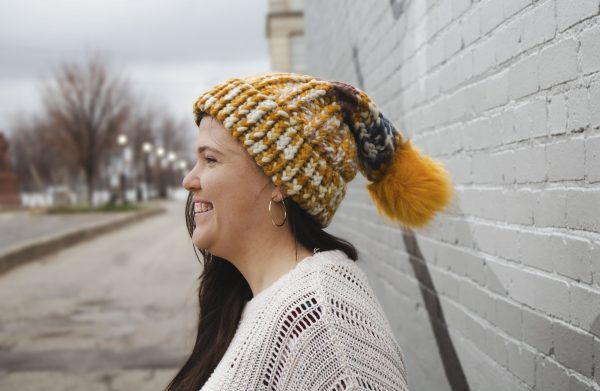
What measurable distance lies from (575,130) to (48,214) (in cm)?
2732

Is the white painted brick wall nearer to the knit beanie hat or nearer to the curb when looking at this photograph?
the knit beanie hat

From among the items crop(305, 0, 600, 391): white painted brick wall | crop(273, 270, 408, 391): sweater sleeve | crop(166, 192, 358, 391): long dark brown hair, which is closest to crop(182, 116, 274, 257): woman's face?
crop(166, 192, 358, 391): long dark brown hair

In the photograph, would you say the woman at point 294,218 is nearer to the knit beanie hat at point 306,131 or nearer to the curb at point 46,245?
the knit beanie hat at point 306,131

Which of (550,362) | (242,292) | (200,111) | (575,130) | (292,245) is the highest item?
(200,111)

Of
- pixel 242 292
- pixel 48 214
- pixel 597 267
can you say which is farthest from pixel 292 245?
pixel 48 214

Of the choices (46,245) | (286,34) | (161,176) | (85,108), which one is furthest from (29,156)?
(46,245)

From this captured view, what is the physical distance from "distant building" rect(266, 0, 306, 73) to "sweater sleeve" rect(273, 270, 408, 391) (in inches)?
1039

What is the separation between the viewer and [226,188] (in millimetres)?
1869

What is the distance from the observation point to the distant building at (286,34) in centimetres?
2745

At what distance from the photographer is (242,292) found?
2.18 meters

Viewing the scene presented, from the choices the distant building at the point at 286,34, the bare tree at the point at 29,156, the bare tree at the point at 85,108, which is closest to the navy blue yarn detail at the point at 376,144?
the distant building at the point at 286,34

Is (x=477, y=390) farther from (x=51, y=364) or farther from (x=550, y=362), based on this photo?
(x=51, y=364)

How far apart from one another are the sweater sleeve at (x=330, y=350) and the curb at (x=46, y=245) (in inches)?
400

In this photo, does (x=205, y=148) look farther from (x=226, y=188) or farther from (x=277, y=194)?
(x=277, y=194)
